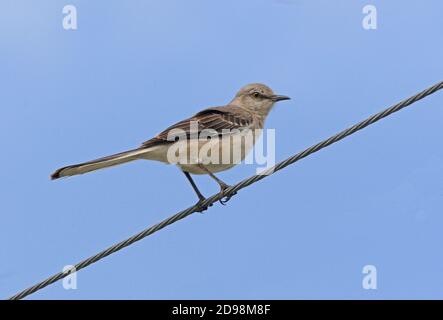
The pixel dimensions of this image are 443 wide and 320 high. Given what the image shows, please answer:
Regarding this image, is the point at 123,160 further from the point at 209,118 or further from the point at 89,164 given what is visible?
the point at 209,118

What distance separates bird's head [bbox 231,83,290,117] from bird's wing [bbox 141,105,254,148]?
1.17 feet

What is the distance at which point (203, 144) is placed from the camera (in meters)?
9.03

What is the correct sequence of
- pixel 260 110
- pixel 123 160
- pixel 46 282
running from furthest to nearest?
pixel 260 110 < pixel 123 160 < pixel 46 282

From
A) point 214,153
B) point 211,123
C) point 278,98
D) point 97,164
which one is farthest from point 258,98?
point 97,164

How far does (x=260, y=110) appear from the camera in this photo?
10.6 m

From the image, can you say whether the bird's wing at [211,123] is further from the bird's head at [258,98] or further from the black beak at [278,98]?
the black beak at [278,98]

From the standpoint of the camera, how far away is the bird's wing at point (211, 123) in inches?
348

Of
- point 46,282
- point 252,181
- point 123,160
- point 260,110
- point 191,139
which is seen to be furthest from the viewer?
point 260,110

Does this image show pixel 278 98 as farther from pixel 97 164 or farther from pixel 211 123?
pixel 97 164

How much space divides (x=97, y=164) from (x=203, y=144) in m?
1.53
